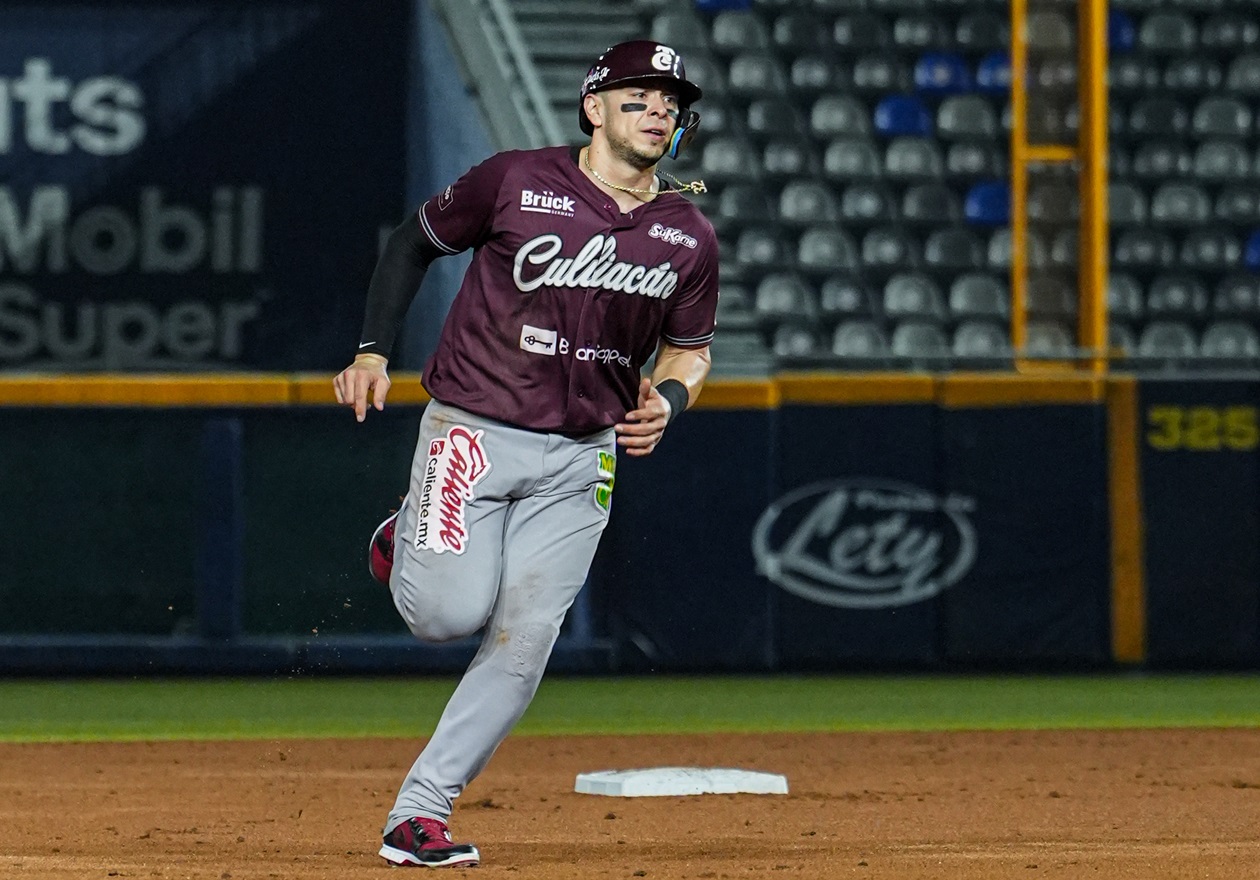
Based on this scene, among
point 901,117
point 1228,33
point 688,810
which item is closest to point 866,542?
point 901,117

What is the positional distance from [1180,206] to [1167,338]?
2.83 ft

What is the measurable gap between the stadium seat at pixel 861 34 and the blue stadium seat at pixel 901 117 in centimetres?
34

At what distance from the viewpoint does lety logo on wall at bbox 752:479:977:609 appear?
32.7 feet

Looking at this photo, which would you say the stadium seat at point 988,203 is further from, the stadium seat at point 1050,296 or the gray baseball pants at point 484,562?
the gray baseball pants at point 484,562

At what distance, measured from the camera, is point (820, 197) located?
42.7ft

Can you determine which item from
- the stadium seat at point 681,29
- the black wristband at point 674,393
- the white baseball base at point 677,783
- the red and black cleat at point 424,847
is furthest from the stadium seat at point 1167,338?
the red and black cleat at point 424,847

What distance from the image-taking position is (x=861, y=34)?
13148 mm

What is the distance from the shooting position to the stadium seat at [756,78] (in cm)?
1327

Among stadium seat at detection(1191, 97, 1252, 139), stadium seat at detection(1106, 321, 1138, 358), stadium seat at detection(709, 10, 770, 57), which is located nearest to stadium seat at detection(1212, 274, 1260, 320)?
stadium seat at detection(1106, 321, 1138, 358)

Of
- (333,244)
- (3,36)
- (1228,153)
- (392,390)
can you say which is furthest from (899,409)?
(3,36)

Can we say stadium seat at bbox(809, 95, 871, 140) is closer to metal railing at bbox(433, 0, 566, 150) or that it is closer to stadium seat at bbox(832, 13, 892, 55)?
stadium seat at bbox(832, 13, 892, 55)

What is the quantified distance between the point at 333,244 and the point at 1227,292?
207 inches

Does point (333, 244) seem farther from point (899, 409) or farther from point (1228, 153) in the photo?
point (1228, 153)

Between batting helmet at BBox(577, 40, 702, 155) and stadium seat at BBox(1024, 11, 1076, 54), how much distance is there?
7.64m
